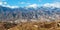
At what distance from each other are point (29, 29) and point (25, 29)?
9.88 ft

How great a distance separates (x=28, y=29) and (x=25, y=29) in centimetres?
298

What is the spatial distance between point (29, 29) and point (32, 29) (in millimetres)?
1693

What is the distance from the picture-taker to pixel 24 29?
92.6 m

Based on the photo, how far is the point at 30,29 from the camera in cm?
9331

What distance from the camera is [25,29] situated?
9581 cm

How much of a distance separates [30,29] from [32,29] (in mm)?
1410

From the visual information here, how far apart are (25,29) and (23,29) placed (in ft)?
6.05

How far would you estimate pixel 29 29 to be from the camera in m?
93.8

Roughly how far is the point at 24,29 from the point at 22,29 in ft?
5.88

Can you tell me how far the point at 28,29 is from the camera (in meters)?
93.4

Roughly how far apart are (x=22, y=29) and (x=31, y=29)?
4.94 metres

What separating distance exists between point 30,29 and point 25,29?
3754 millimetres

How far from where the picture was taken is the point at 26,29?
3708 inches

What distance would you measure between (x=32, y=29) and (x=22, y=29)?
5.50m
